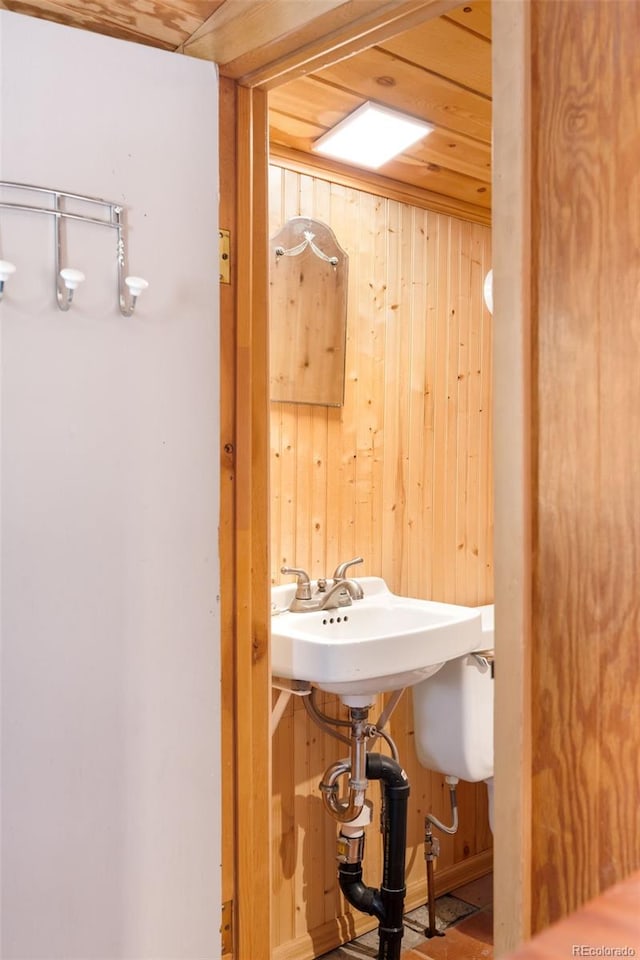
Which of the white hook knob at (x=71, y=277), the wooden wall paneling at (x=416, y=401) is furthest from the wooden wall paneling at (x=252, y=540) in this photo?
the wooden wall paneling at (x=416, y=401)

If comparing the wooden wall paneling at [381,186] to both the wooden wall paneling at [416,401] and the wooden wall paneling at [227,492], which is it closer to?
the wooden wall paneling at [416,401]

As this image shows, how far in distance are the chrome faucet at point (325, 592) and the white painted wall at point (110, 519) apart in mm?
672

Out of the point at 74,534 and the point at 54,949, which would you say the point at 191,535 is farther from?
the point at 54,949

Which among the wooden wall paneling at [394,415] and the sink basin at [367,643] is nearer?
the sink basin at [367,643]

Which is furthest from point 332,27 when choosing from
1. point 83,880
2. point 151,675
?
point 83,880

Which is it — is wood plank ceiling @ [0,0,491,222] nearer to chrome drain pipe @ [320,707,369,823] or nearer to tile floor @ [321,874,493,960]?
chrome drain pipe @ [320,707,369,823]

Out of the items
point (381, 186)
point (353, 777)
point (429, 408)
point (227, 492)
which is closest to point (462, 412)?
point (429, 408)

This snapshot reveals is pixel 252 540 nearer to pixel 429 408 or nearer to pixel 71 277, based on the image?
pixel 71 277

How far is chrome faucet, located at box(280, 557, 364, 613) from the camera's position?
2.08m

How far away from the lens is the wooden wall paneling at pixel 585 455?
0.93 metres

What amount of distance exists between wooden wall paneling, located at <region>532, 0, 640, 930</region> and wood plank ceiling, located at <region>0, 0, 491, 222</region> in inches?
13.0

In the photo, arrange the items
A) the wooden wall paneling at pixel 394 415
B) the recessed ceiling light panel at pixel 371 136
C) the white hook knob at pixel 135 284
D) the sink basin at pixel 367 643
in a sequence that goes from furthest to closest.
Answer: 1. the wooden wall paneling at pixel 394 415
2. the recessed ceiling light panel at pixel 371 136
3. the sink basin at pixel 367 643
4. the white hook knob at pixel 135 284

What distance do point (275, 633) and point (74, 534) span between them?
701mm

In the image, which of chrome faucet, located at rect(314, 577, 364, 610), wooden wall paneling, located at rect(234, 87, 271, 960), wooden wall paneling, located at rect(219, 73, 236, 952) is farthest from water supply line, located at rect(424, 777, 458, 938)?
wooden wall paneling, located at rect(219, 73, 236, 952)
